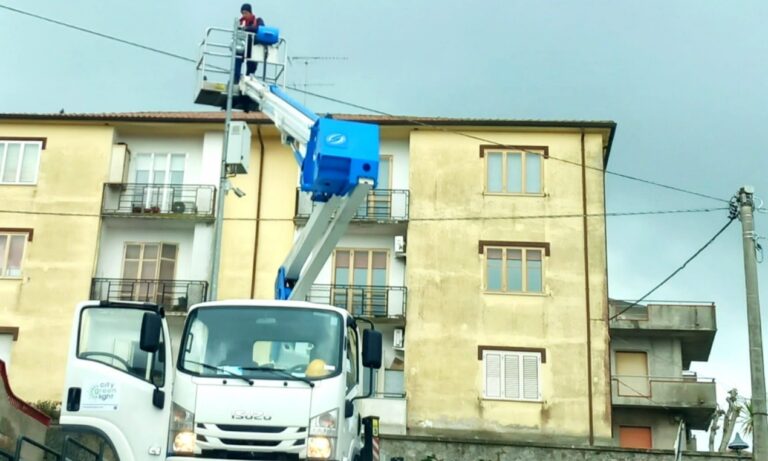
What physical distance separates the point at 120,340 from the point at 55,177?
24.2m

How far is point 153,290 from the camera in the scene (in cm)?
3712

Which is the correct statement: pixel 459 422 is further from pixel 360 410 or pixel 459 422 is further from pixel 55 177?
pixel 360 410

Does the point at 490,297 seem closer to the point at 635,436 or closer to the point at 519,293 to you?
the point at 519,293

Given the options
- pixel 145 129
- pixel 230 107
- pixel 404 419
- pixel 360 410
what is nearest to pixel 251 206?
pixel 145 129

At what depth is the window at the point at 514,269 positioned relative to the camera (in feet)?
119

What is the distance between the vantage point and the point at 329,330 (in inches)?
580

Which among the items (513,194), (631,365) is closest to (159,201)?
(513,194)

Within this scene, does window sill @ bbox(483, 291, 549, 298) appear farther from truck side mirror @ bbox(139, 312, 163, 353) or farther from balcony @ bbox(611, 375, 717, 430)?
truck side mirror @ bbox(139, 312, 163, 353)

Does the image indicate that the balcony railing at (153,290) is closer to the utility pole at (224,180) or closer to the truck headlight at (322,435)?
the utility pole at (224,180)

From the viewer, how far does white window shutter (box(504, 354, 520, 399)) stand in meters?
35.0

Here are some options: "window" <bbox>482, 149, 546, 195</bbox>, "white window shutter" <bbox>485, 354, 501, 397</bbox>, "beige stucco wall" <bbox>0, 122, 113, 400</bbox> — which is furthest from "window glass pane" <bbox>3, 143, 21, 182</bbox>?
"white window shutter" <bbox>485, 354, 501, 397</bbox>

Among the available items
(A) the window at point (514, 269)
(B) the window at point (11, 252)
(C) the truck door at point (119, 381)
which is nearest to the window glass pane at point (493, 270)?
(A) the window at point (514, 269)

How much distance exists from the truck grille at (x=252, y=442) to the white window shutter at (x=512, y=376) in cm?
2187

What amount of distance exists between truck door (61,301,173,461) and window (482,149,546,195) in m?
23.3
